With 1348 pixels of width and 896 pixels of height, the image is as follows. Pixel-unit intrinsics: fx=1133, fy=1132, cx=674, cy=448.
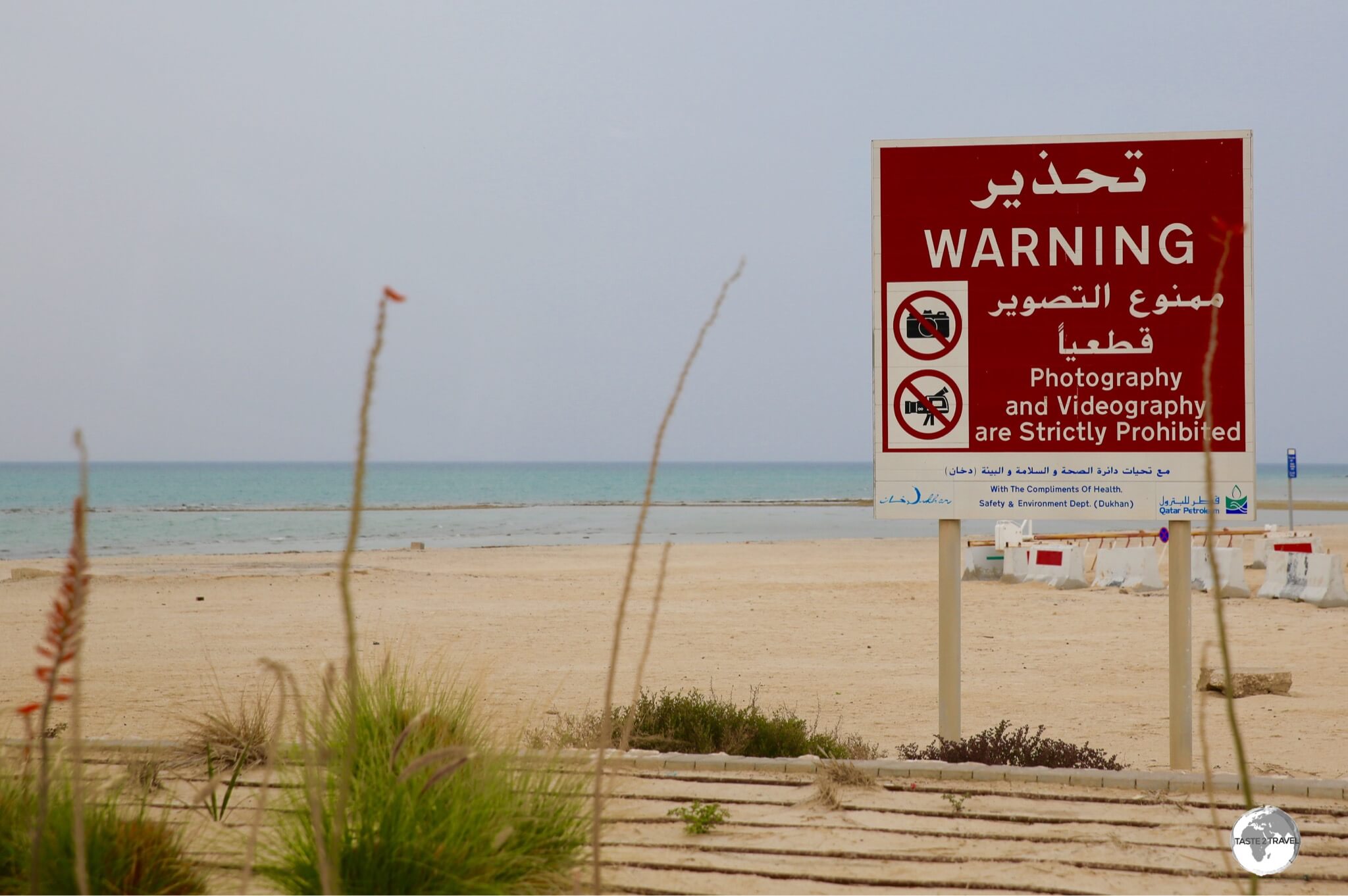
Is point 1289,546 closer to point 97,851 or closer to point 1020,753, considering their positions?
point 1020,753

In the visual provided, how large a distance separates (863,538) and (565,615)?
2365 cm

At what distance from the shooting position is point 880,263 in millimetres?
6203

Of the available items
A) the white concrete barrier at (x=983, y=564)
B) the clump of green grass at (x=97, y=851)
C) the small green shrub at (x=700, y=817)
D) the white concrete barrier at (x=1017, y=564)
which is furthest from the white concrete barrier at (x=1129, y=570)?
the clump of green grass at (x=97, y=851)

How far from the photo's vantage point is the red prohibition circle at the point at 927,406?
6.17 m

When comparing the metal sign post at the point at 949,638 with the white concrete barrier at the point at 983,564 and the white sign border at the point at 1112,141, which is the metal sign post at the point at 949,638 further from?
the white concrete barrier at the point at 983,564

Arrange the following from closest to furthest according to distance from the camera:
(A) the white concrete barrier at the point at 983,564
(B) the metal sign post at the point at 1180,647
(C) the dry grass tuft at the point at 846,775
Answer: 1. (C) the dry grass tuft at the point at 846,775
2. (B) the metal sign post at the point at 1180,647
3. (A) the white concrete barrier at the point at 983,564

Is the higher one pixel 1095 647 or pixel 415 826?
pixel 415 826

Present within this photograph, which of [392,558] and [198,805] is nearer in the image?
[198,805]

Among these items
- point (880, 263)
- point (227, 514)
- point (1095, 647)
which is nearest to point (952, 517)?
point (880, 263)

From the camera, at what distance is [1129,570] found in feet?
56.9

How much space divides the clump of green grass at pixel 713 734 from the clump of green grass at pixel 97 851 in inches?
97.4

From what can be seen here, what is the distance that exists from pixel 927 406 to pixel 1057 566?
12748 mm

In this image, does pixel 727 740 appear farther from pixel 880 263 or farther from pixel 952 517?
pixel 880 263

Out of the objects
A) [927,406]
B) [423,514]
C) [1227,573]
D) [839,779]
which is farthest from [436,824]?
[423,514]
